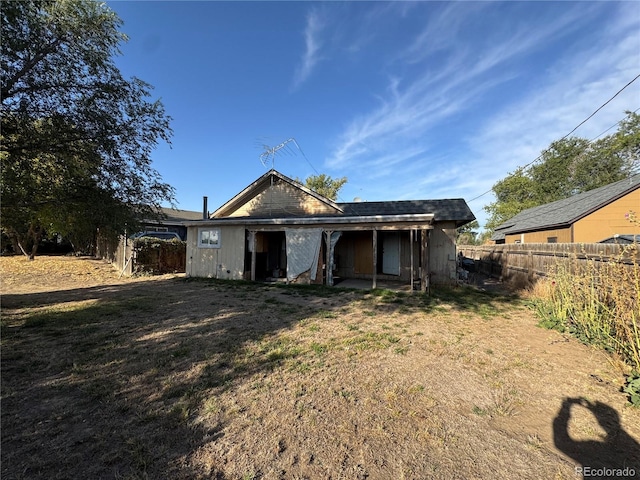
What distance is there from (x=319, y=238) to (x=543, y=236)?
17.7 meters

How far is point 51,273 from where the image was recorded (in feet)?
44.7

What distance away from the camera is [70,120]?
681cm

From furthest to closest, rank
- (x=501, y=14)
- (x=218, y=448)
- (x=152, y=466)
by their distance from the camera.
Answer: (x=501, y=14) → (x=218, y=448) → (x=152, y=466)

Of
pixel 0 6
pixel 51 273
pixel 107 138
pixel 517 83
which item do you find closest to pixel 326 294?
pixel 107 138

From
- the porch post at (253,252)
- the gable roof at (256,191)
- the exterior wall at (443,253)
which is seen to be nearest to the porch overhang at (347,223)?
the porch post at (253,252)

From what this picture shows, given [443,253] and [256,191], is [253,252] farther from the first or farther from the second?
[443,253]

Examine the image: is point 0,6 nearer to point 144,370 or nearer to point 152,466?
point 144,370

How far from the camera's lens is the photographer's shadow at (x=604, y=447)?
7.79ft

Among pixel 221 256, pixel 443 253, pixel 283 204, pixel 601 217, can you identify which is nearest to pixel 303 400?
pixel 443 253

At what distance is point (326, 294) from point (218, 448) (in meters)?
7.73

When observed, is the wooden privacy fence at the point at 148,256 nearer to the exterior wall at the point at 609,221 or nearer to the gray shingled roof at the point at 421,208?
the gray shingled roof at the point at 421,208

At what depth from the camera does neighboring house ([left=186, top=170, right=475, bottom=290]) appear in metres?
11.8

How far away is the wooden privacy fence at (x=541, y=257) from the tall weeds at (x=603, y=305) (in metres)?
0.07

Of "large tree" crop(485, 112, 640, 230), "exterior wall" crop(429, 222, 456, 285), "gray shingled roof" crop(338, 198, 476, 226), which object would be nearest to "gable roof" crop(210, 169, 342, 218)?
"gray shingled roof" crop(338, 198, 476, 226)
